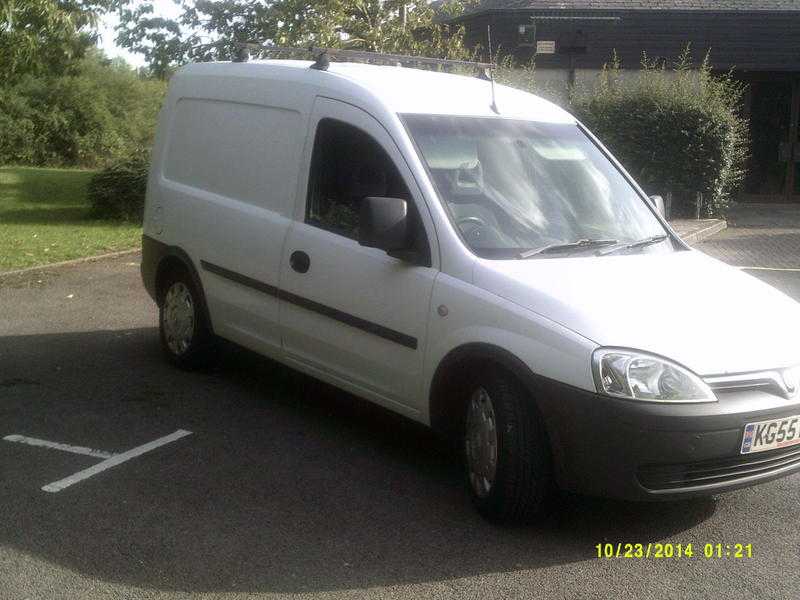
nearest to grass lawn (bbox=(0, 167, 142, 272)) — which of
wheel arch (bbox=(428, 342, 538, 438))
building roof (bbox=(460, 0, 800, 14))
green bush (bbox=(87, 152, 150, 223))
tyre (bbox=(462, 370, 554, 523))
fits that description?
green bush (bbox=(87, 152, 150, 223))

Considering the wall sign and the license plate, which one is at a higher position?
the wall sign

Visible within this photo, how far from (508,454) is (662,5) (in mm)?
21088

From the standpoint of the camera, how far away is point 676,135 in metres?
19.0

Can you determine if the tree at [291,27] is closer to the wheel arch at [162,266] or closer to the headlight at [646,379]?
the wheel arch at [162,266]

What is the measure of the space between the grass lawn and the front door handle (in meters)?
7.31

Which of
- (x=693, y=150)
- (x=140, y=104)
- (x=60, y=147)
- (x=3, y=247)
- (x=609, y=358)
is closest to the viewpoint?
(x=609, y=358)

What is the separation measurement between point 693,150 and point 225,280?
13488mm

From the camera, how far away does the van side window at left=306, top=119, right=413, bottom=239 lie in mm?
6020

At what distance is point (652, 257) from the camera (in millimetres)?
5770

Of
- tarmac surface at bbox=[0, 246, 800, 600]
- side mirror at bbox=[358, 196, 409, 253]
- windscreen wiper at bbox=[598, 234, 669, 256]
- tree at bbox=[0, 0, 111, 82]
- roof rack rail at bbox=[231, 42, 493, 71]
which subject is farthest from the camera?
tree at bbox=[0, 0, 111, 82]

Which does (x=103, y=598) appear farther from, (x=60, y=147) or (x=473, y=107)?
(x=60, y=147)

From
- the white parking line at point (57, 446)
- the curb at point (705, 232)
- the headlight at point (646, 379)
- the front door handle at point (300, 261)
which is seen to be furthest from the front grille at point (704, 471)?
the curb at point (705, 232)

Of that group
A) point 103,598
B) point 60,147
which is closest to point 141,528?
point 103,598
